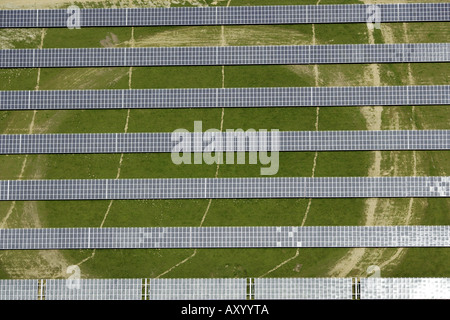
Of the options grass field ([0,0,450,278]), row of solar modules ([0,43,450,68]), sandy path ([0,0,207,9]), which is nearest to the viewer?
grass field ([0,0,450,278])

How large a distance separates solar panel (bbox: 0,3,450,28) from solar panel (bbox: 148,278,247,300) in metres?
11.7

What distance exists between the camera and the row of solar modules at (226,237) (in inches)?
686

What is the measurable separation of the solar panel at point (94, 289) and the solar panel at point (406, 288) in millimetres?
10020

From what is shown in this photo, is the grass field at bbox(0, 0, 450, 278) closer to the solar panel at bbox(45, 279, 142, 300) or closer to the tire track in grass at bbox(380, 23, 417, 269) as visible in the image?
the tire track in grass at bbox(380, 23, 417, 269)

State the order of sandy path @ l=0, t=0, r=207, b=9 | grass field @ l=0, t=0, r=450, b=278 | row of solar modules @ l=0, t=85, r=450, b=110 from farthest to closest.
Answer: sandy path @ l=0, t=0, r=207, b=9 → row of solar modules @ l=0, t=85, r=450, b=110 → grass field @ l=0, t=0, r=450, b=278

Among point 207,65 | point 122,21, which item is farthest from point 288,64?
point 122,21

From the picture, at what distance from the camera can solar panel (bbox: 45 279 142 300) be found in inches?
683

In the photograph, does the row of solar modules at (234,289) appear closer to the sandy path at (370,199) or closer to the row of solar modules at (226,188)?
the sandy path at (370,199)

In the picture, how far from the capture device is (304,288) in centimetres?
1727

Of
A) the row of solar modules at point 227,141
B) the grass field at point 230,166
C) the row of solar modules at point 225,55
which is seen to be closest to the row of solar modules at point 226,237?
the grass field at point 230,166

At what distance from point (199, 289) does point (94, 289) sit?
15.1 ft

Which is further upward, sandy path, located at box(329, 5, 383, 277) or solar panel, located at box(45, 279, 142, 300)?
sandy path, located at box(329, 5, 383, 277)

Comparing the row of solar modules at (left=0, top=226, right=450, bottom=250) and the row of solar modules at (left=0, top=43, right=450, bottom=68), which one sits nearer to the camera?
the row of solar modules at (left=0, top=226, right=450, bottom=250)

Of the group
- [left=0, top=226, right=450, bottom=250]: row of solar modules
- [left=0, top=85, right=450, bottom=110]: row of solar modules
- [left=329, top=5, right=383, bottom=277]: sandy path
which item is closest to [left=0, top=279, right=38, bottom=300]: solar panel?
[left=0, top=226, right=450, bottom=250]: row of solar modules
